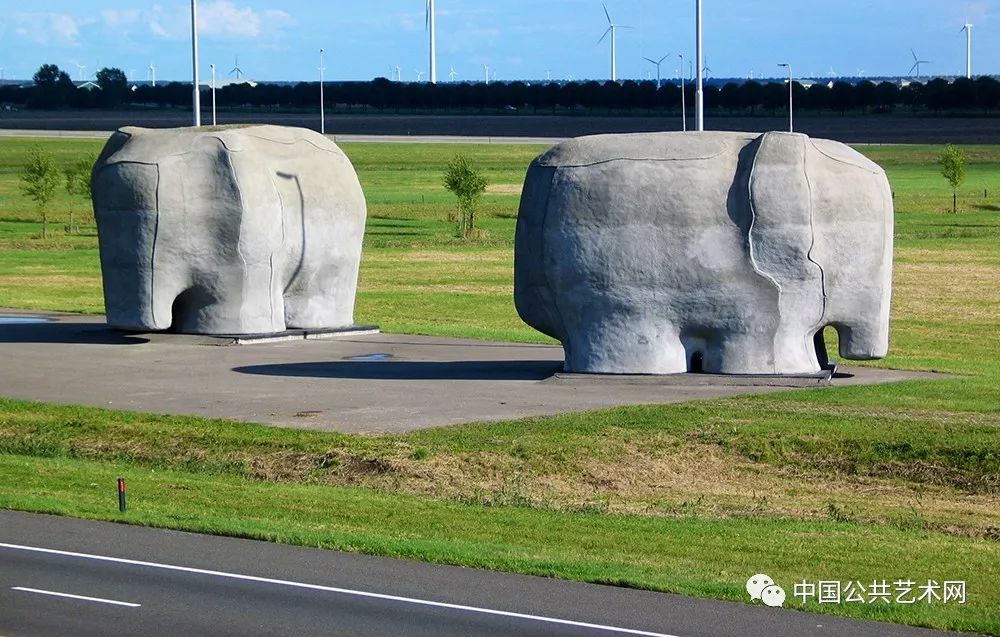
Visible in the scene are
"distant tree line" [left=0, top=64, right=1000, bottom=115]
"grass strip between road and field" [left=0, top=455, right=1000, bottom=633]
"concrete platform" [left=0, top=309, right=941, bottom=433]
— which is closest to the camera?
"grass strip between road and field" [left=0, top=455, right=1000, bottom=633]

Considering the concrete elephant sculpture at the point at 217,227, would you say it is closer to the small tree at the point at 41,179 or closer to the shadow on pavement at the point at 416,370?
the shadow on pavement at the point at 416,370

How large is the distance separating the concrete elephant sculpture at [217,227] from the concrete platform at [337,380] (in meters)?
0.72

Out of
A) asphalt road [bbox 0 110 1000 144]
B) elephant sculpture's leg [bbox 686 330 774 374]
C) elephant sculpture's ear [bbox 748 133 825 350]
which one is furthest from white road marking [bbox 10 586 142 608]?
asphalt road [bbox 0 110 1000 144]

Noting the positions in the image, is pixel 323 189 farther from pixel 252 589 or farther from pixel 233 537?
pixel 252 589

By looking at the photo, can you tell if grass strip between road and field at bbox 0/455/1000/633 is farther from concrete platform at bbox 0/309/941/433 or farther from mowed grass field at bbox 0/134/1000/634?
concrete platform at bbox 0/309/941/433

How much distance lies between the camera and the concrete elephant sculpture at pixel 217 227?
90.2 feet

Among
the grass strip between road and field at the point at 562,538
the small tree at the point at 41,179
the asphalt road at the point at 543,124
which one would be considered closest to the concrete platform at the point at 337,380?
the grass strip between road and field at the point at 562,538

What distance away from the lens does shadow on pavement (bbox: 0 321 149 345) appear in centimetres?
2914

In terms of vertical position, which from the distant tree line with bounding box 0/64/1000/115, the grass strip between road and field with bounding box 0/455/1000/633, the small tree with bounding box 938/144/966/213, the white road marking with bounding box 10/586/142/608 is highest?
the distant tree line with bounding box 0/64/1000/115

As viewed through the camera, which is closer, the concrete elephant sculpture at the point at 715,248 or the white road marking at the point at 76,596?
the white road marking at the point at 76,596

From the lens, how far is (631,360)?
76.3 feet

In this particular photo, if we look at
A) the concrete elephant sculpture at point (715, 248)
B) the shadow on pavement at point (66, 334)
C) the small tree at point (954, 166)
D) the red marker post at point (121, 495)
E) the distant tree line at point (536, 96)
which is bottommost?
the red marker post at point (121, 495)

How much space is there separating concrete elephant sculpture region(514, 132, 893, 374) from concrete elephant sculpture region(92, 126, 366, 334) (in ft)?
22.5

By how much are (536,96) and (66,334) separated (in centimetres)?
10892
